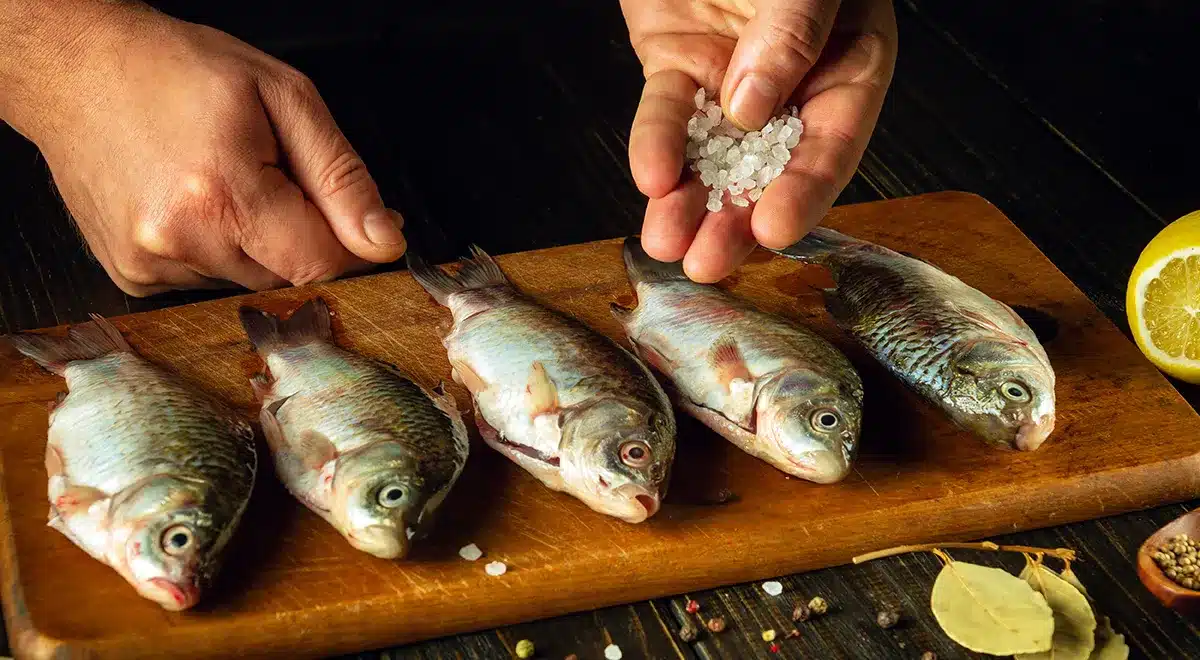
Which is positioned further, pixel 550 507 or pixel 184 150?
pixel 184 150

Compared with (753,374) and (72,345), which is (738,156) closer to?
(753,374)

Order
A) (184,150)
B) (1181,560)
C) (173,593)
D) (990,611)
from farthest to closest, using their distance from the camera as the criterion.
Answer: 1. (184,150)
2. (1181,560)
3. (990,611)
4. (173,593)

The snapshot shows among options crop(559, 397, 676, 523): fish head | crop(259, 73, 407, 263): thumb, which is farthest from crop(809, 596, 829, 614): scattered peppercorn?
crop(259, 73, 407, 263): thumb

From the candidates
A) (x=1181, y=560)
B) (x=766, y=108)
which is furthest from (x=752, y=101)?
(x=1181, y=560)

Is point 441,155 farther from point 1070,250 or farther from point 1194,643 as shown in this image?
point 1194,643

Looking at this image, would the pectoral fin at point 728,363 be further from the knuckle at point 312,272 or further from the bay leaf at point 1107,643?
the knuckle at point 312,272

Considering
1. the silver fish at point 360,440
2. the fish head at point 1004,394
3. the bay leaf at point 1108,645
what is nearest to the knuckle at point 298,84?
the silver fish at point 360,440

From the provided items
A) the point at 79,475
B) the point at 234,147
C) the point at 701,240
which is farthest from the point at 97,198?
the point at 701,240

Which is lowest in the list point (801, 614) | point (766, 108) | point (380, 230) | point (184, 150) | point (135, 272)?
point (801, 614)
